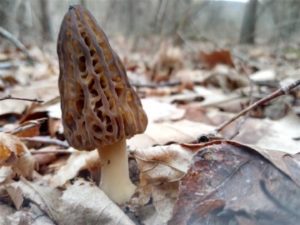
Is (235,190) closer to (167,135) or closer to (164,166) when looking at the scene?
(164,166)

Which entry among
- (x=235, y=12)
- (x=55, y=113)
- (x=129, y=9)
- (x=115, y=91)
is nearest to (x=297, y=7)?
(x=129, y=9)

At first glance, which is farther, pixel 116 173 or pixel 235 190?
pixel 116 173

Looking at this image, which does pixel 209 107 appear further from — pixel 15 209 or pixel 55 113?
pixel 15 209

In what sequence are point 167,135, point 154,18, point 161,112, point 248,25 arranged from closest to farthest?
1. point 167,135
2. point 161,112
3. point 154,18
4. point 248,25

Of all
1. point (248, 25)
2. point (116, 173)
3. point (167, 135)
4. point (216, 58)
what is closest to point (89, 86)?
point (116, 173)

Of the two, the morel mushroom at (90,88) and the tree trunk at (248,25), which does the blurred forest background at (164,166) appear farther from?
the tree trunk at (248,25)

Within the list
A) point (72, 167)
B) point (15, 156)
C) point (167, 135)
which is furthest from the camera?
point (167, 135)

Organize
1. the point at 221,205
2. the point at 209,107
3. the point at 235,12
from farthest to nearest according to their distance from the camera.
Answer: the point at 235,12, the point at 209,107, the point at 221,205

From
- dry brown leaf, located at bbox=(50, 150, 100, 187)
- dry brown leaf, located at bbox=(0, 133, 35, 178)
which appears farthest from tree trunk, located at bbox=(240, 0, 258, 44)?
dry brown leaf, located at bbox=(0, 133, 35, 178)
